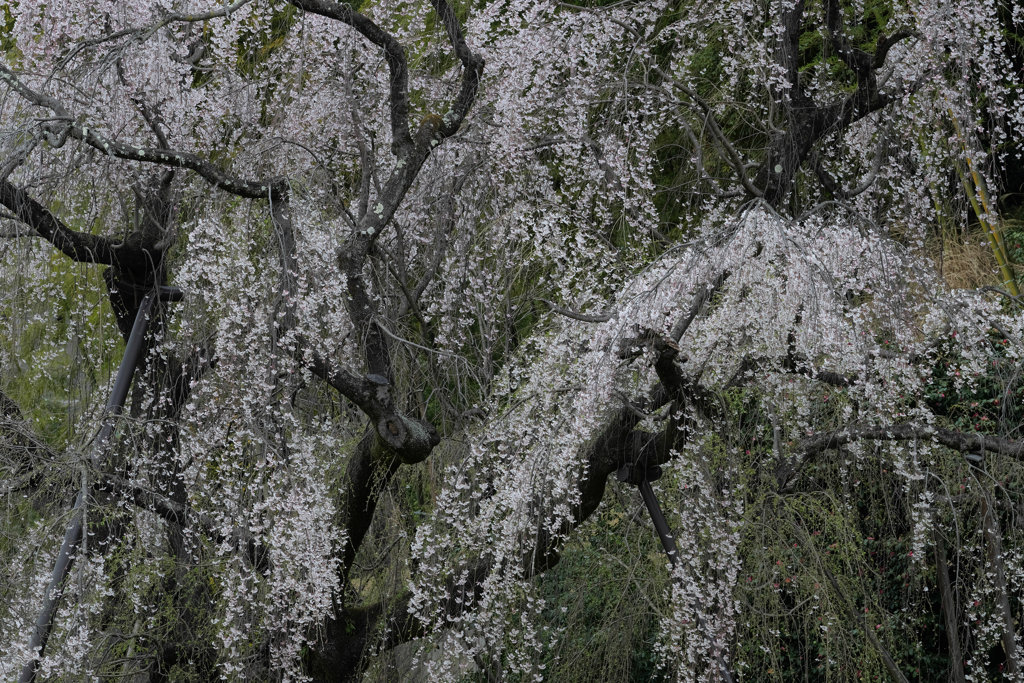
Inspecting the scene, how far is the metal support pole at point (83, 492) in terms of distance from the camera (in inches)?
131

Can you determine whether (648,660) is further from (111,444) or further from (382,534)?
(111,444)

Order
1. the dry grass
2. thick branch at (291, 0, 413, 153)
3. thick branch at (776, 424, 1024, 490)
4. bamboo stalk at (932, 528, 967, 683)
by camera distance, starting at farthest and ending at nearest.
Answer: the dry grass < bamboo stalk at (932, 528, 967, 683) < thick branch at (291, 0, 413, 153) < thick branch at (776, 424, 1024, 490)

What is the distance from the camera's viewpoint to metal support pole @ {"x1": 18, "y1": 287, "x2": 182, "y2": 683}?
3.33 m

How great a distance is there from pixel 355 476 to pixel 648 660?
7.07 feet

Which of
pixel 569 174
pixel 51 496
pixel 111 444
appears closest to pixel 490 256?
pixel 569 174

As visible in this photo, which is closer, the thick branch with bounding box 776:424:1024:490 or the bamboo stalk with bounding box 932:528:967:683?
the thick branch with bounding box 776:424:1024:490

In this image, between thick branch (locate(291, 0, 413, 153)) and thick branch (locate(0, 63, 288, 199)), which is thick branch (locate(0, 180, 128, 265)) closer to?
thick branch (locate(0, 63, 288, 199))

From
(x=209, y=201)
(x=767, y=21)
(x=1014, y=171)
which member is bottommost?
(x=209, y=201)

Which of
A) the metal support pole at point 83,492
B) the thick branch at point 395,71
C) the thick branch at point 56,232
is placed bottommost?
the metal support pole at point 83,492

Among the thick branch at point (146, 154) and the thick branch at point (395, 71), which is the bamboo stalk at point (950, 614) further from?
the thick branch at point (146, 154)

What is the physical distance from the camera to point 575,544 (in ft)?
15.4

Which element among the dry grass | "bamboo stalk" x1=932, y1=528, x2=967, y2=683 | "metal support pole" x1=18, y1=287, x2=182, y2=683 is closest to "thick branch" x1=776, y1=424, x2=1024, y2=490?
"bamboo stalk" x1=932, y1=528, x2=967, y2=683

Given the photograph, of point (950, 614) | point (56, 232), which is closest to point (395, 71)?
point (56, 232)

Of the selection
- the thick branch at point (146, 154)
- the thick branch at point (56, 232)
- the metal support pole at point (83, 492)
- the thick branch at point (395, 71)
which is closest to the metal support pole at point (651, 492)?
the thick branch at point (395, 71)
